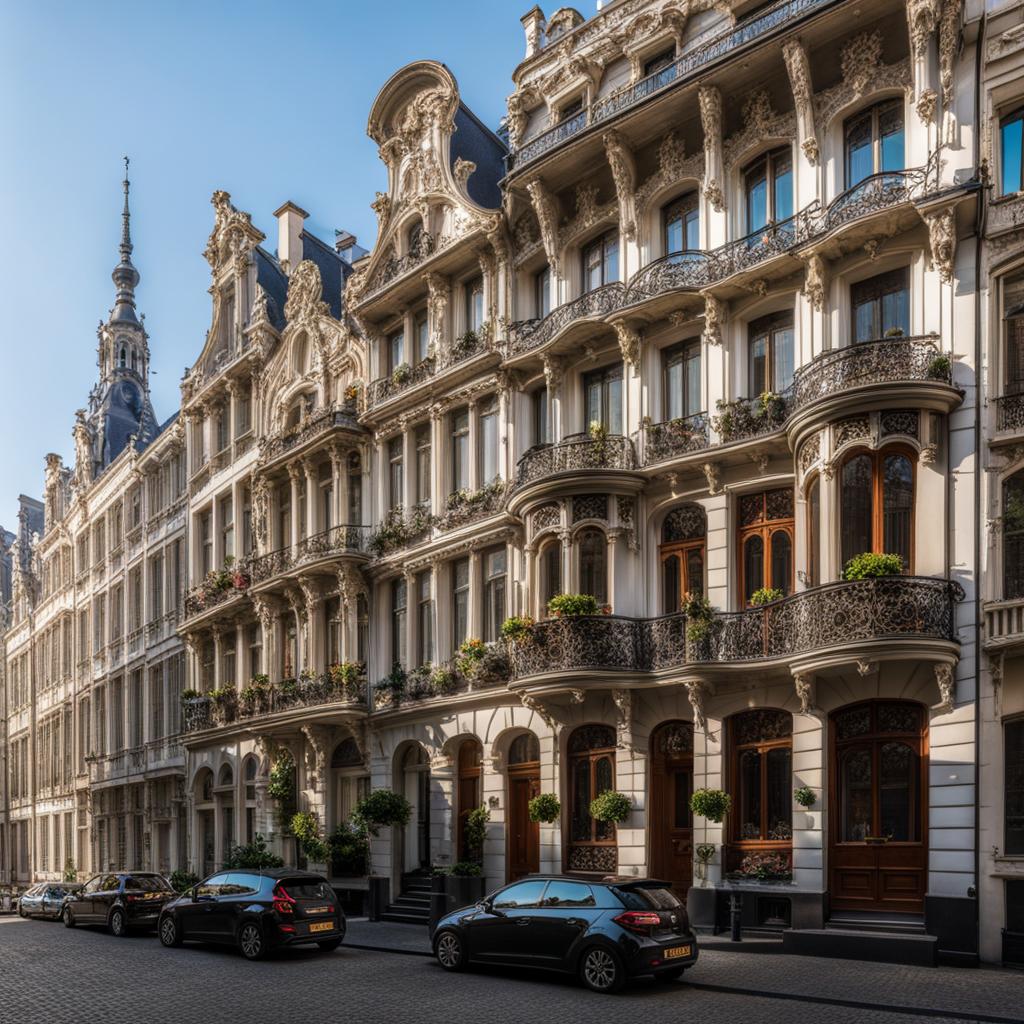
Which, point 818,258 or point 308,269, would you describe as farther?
point 308,269

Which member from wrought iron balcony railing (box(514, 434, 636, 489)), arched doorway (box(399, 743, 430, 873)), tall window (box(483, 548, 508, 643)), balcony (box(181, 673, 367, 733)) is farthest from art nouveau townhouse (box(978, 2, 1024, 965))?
balcony (box(181, 673, 367, 733))

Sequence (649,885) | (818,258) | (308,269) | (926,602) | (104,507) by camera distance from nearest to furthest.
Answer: (649,885) → (926,602) → (818,258) → (308,269) → (104,507)

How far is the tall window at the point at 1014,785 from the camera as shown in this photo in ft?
63.6

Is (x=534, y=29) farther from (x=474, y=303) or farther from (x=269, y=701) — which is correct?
(x=269, y=701)

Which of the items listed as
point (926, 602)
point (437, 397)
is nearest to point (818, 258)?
point (926, 602)

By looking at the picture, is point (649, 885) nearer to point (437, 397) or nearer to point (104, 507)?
point (437, 397)

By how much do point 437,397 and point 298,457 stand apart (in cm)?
622

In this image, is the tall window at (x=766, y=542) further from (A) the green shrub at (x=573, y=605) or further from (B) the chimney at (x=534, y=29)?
(B) the chimney at (x=534, y=29)

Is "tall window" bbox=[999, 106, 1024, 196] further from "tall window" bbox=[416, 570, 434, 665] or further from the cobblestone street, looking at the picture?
"tall window" bbox=[416, 570, 434, 665]

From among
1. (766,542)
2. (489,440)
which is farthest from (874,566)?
(489,440)

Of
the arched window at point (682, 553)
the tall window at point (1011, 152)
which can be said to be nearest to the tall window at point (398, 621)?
the arched window at point (682, 553)

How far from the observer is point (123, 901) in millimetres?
27562

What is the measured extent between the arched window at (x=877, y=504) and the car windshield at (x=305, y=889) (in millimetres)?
10755

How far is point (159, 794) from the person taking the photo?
4525 cm
